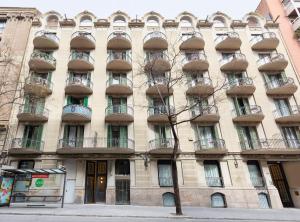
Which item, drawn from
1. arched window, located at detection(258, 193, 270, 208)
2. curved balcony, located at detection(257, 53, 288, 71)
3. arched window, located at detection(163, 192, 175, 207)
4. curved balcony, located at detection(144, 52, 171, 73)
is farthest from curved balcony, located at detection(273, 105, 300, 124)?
arched window, located at detection(163, 192, 175, 207)

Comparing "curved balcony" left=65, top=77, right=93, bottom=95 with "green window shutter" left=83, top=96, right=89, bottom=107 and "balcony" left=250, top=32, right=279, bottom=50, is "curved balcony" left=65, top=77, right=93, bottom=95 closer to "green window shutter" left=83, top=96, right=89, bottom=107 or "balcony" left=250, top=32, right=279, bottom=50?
"green window shutter" left=83, top=96, right=89, bottom=107

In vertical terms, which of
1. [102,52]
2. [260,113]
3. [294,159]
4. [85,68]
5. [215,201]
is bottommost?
[215,201]

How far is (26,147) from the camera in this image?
16.5 meters

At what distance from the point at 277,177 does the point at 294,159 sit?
2.32 m

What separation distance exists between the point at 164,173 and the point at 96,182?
570 centimetres

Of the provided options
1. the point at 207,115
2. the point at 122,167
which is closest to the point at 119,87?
the point at 122,167

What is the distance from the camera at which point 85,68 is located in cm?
2022

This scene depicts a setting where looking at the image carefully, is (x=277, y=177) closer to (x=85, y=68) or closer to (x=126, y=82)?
(x=126, y=82)

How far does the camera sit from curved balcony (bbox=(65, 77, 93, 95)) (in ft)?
61.0

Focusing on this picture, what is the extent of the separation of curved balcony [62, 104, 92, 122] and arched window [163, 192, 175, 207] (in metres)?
9.14

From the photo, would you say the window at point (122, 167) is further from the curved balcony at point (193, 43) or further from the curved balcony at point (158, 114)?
the curved balcony at point (193, 43)

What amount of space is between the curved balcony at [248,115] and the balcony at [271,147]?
1.92m

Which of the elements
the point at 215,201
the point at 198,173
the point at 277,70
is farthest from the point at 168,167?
the point at 277,70

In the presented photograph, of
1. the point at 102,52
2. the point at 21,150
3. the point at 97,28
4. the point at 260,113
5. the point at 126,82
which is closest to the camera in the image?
the point at 21,150
